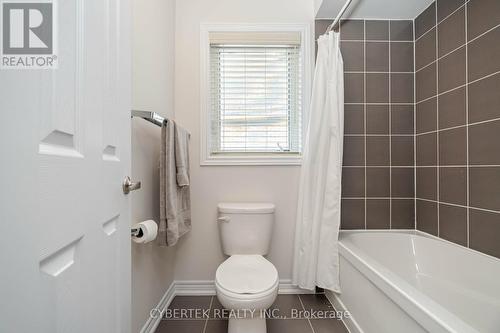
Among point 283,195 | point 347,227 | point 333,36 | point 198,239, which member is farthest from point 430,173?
point 198,239

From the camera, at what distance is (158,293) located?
148 cm

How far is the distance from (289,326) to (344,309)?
1.17 ft

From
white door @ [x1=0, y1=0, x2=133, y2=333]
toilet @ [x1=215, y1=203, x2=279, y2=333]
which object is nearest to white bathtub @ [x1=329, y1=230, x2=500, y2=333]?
toilet @ [x1=215, y1=203, x2=279, y2=333]

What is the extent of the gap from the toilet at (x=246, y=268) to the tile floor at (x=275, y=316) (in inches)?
5.9

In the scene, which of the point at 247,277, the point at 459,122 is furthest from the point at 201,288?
the point at 459,122

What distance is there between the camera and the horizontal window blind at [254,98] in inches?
72.2

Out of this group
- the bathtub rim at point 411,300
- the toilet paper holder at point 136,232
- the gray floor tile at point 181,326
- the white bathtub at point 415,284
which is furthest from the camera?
the gray floor tile at point 181,326

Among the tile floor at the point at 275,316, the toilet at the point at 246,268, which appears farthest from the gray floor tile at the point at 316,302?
the toilet at the point at 246,268

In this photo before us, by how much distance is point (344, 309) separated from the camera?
4.78ft

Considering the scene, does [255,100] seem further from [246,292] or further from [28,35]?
[28,35]

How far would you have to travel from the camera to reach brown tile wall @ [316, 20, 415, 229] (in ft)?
5.89

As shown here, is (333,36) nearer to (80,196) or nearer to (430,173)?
(430,173)

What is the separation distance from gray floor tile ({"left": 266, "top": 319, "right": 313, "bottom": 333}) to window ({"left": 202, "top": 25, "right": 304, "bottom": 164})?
1.12m

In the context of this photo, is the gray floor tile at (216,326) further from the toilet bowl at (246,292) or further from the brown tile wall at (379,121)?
the brown tile wall at (379,121)
